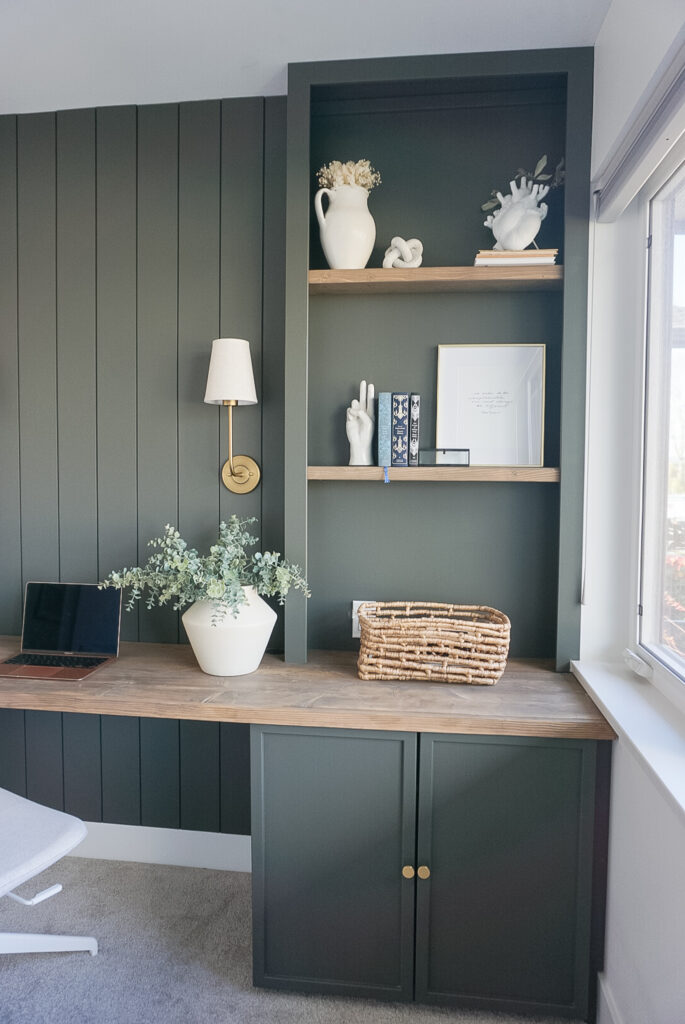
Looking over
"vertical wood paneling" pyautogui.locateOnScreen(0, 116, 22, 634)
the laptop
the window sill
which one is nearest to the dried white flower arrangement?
"vertical wood paneling" pyautogui.locateOnScreen(0, 116, 22, 634)

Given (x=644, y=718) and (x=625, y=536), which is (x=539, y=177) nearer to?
(x=625, y=536)

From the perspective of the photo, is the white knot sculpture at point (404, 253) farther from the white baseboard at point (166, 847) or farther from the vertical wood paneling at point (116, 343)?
the white baseboard at point (166, 847)

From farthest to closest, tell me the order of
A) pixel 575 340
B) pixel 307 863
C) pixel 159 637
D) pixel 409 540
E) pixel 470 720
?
pixel 159 637 → pixel 409 540 → pixel 575 340 → pixel 307 863 → pixel 470 720

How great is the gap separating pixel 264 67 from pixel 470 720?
75.2 inches

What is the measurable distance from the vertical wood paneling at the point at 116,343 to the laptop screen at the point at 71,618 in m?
0.16

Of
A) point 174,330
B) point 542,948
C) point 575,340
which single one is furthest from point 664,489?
point 174,330

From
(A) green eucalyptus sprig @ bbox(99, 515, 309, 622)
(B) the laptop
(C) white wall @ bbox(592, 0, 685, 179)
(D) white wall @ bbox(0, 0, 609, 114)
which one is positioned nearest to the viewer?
(C) white wall @ bbox(592, 0, 685, 179)

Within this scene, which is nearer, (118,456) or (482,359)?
(482,359)

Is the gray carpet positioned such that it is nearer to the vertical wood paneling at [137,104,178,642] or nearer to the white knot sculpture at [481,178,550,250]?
the vertical wood paneling at [137,104,178,642]

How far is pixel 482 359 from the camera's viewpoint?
2.02 meters

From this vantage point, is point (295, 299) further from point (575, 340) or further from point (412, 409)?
point (575, 340)

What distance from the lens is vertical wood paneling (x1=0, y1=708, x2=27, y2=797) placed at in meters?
2.35

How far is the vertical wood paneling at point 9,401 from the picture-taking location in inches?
89.1

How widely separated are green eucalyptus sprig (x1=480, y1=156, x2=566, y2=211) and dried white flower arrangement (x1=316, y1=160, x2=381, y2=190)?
0.35m
